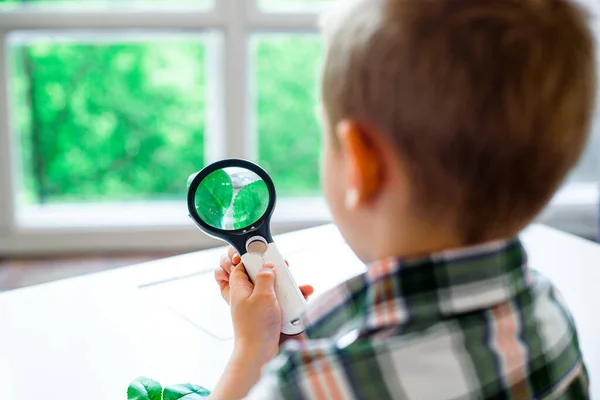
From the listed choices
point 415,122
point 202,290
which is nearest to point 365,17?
point 415,122

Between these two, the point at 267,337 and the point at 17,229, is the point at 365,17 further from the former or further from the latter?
the point at 17,229

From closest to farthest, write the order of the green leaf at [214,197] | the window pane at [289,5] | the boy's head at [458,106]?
1. the boy's head at [458,106]
2. the green leaf at [214,197]
3. the window pane at [289,5]

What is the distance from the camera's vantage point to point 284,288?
0.87 metres

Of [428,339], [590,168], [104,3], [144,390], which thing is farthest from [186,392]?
[590,168]

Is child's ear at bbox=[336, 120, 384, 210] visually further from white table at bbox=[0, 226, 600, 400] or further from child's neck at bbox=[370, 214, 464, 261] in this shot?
white table at bbox=[0, 226, 600, 400]

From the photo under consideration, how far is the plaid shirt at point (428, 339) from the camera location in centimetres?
57

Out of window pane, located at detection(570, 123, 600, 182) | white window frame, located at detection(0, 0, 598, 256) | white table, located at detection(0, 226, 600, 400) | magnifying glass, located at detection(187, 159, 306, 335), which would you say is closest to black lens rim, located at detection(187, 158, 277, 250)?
magnifying glass, located at detection(187, 159, 306, 335)

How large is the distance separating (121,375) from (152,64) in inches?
84.6

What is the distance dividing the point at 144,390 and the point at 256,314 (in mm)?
138

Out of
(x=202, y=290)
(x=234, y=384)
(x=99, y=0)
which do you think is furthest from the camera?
(x=99, y=0)

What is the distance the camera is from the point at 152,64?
9.42 feet

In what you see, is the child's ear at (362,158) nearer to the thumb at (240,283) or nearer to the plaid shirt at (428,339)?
the plaid shirt at (428,339)

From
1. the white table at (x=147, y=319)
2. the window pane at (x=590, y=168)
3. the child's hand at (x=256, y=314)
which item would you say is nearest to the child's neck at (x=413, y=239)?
the child's hand at (x=256, y=314)

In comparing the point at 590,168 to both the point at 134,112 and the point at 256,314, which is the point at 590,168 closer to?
the point at 134,112
